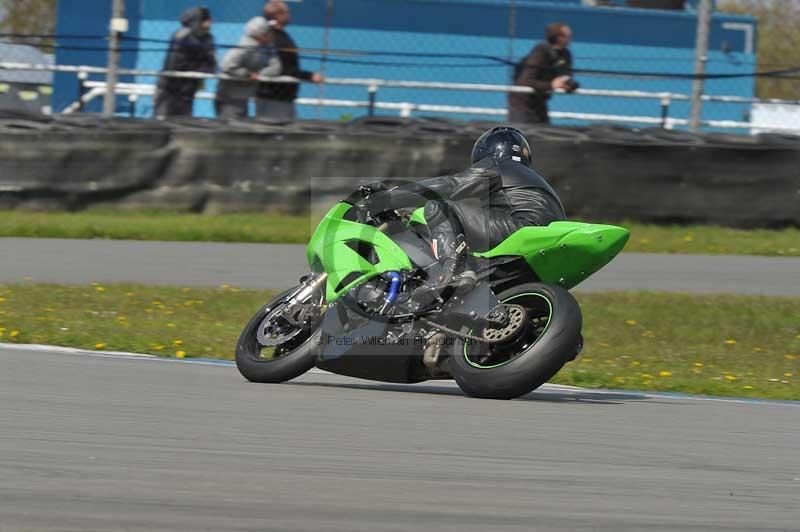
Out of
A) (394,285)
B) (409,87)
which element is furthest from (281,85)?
(394,285)

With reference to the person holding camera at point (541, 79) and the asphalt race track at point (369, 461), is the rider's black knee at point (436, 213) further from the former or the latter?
the person holding camera at point (541, 79)

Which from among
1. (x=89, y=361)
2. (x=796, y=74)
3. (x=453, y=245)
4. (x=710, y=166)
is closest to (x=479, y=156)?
(x=453, y=245)

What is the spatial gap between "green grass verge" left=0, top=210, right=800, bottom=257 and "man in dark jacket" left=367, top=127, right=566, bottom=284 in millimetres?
6252

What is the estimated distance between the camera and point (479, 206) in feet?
21.4

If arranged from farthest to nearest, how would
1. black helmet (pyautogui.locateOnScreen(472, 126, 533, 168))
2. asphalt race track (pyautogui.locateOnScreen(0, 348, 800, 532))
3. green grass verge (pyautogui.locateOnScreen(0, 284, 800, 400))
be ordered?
green grass verge (pyautogui.locateOnScreen(0, 284, 800, 400)) → black helmet (pyautogui.locateOnScreen(472, 126, 533, 168)) → asphalt race track (pyautogui.locateOnScreen(0, 348, 800, 532))

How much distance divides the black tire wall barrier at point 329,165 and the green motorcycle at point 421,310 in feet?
21.3

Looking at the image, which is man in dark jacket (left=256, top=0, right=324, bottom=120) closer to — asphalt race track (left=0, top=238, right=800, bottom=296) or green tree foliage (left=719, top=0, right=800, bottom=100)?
asphalt race track (left=0, top=238, right=800, bottom=296)

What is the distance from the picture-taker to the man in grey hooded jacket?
14.2m

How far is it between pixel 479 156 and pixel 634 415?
5.04 ft

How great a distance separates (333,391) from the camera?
6.52 metres

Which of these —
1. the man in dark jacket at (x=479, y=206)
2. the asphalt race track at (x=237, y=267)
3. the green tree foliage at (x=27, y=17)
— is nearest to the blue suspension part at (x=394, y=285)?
the man in dark jacket at (x=479, y=206)

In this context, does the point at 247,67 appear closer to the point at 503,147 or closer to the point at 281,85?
the point at 281,85

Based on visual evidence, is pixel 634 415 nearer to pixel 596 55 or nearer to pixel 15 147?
pixel 15 147

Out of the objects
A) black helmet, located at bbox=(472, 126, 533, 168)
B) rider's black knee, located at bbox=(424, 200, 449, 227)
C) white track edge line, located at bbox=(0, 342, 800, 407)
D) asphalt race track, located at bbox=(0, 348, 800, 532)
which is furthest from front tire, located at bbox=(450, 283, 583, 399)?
white track edge line, located at bbox=(0, 342, 800, 407)
